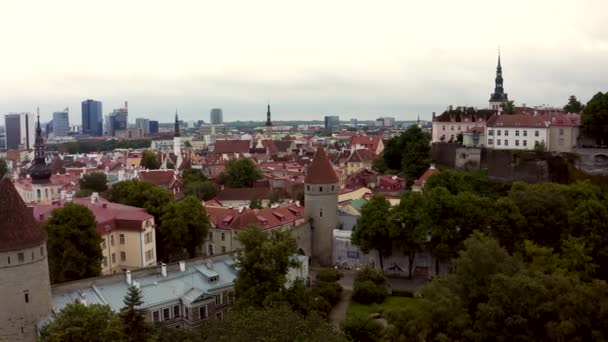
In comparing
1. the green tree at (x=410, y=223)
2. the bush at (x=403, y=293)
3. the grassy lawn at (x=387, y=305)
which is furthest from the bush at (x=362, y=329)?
the green tree at (x=410, y=223)

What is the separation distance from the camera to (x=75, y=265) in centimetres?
3794

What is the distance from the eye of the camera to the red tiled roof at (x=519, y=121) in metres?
63.7

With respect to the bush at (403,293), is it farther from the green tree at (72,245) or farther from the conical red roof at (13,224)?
the conical red roof at (13,224)

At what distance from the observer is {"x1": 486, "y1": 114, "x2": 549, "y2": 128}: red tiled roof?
209 ft

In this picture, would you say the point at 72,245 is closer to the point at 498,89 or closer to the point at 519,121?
the point at 519,121

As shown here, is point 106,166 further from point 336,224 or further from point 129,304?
point 129,304

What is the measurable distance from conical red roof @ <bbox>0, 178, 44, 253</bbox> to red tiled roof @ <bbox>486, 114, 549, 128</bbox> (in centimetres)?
5208

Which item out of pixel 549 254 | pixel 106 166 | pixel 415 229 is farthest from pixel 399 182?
pixel 106 166

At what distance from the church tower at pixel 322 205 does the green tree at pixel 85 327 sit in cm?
2729

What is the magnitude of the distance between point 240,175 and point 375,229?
3986cm

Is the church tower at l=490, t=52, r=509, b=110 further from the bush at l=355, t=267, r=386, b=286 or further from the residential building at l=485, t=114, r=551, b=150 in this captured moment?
the bush at l=355, t=267, r=386, b=286

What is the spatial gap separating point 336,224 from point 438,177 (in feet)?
38.9

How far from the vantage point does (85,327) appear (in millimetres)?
25016

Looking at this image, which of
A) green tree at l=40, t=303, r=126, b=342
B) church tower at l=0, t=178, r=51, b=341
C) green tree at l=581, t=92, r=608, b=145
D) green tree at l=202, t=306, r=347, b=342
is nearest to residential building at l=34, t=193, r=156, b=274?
A: church tower at l=0, t=178, r=51, b=341
